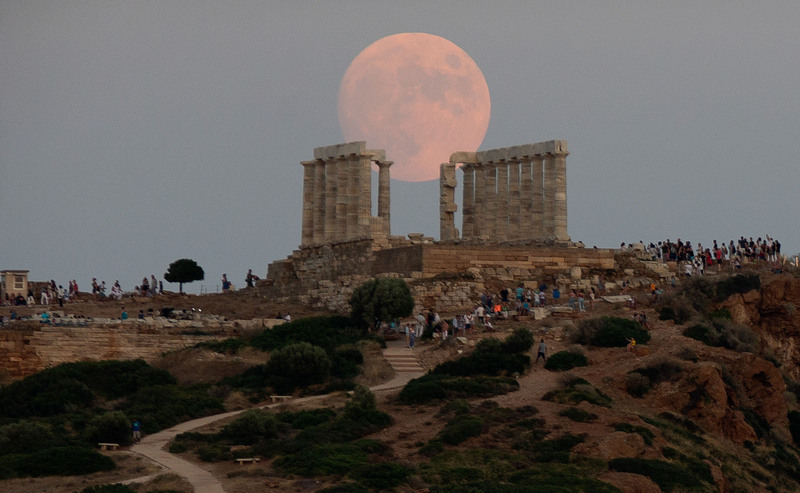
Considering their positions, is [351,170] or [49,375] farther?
[351,170]

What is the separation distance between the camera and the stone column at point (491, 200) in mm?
73188

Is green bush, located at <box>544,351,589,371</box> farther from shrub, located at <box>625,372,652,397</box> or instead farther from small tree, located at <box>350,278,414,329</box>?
small tree, located at <box>350,278,414,329</box>

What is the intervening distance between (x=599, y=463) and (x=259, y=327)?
67.0 feet

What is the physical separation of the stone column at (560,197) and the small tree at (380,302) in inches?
558

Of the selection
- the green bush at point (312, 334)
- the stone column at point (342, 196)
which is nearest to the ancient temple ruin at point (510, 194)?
the stone column at point (342, 196)

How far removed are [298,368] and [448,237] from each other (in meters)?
21.5

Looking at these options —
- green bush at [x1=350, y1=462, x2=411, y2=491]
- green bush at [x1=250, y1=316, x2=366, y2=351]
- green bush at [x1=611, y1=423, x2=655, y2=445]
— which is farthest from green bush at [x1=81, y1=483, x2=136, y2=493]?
green bush at [x1=250, y1=316, x2=366, y2=351]

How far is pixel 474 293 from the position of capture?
63.5 meters

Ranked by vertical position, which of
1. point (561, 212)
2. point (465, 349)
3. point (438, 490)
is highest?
point (561, 212)

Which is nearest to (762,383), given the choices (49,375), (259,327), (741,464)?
(741,464)

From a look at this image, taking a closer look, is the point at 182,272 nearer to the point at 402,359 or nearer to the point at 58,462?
the point at 402,359

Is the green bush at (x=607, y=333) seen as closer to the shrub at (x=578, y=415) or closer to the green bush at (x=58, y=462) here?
the shrub at (x=578, y=415)

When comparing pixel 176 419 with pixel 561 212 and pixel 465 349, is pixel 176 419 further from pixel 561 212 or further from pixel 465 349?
pixel 561 212

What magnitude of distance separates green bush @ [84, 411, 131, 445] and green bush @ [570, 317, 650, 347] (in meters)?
17.3
